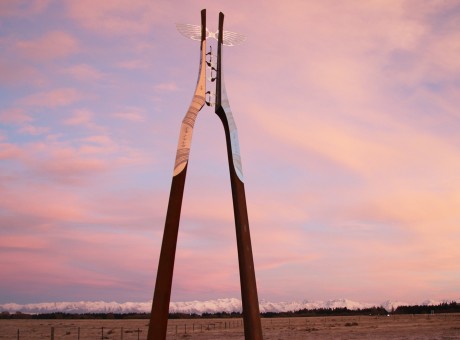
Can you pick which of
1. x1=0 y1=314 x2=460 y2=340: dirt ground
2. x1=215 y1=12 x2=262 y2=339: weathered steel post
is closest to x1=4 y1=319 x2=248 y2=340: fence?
x1=0 y1=314 x2=460 y2=340: dirt ground

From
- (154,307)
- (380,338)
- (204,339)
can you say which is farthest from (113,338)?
(154,307)

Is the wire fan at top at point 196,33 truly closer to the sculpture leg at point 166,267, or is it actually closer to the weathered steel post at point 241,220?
the weathered steel post at point 241,220

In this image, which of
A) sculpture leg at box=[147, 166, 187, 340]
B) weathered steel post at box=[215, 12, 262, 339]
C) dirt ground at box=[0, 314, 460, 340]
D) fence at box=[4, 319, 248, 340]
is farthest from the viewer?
fence at box=[4, 319, 248, 340]

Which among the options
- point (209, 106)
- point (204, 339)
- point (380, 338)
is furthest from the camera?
point (204, 339)

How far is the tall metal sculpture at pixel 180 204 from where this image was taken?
14984mm

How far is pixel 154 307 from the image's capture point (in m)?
14.9

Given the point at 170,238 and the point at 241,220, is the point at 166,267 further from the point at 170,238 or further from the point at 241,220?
the point at 241,220

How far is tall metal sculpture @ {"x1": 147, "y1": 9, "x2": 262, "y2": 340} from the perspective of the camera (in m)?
15.0

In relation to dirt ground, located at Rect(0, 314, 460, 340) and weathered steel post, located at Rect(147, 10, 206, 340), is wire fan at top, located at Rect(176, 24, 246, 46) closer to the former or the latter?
weathered steel post, located at Rect(147, 10, 206, 340)

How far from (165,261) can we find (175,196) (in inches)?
70.0

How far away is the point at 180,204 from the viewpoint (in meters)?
15.5

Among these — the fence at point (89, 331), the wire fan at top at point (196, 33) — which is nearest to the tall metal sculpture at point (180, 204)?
the wire fan at top at point (196, 33)

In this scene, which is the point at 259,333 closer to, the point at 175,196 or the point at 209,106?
the point at 175,196

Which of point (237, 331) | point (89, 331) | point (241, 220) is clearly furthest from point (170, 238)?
point (89, 331)
